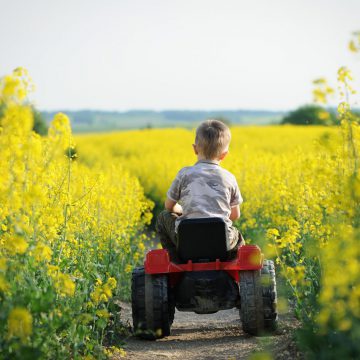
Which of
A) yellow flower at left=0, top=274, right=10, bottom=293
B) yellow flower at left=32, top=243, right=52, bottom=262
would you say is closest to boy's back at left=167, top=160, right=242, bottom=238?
yellow flower at left=32, top=243, right=52, bottom=262

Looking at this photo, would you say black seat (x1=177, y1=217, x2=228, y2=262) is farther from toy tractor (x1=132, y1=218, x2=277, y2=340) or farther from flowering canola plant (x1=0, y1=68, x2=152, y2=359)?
flowering canola plant (x1=0, y1=68, x2=152, y2=359)

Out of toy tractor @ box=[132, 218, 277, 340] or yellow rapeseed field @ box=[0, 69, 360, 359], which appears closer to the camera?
yellow rapeseed field @ box=[0, 69, 360, 359]

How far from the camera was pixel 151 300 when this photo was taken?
6355mm

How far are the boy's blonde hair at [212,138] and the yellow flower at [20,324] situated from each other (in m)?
2.29

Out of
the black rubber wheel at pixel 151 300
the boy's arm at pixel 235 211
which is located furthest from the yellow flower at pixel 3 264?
the boy's arm at pixel 235 211

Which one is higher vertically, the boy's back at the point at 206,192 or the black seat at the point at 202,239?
the boy's back at the point at 206,192

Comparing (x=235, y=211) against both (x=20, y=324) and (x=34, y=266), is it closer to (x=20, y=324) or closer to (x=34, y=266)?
(x=34, y=266)

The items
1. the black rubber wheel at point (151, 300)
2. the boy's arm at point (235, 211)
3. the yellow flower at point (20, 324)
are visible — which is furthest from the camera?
the boy's arm at point (235, 211)

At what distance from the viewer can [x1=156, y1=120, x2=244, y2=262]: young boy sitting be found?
6305mm

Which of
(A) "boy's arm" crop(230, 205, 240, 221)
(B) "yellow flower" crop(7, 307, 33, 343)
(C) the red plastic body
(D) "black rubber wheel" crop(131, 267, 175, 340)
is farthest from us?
(A) "boy's arm" crop(230, 205, 240, 221)

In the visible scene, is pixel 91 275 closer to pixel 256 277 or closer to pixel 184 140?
pixel 256 277

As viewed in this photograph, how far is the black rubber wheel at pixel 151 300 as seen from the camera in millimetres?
6363

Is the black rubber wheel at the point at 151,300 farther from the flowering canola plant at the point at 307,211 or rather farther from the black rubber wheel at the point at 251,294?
the flowering canola plant at the point at 307,211

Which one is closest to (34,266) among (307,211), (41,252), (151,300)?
(41,252)
